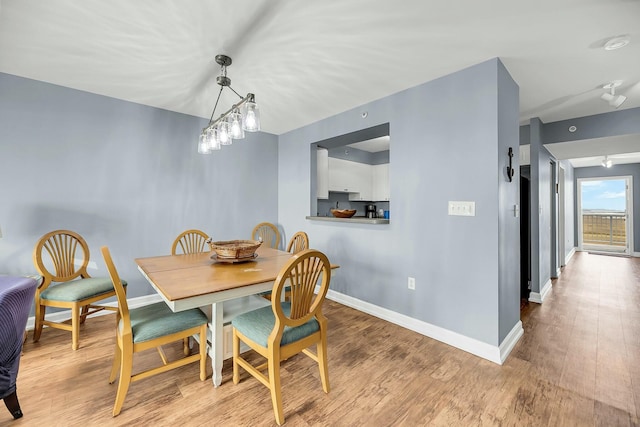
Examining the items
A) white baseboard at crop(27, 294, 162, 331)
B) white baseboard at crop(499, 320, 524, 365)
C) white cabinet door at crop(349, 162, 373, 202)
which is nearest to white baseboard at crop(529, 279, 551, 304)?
white baseboard at crop(499, 320, 524, 365)

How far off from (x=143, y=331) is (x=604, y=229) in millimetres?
10942

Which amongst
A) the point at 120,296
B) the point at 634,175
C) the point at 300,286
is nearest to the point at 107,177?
the point at 120,296

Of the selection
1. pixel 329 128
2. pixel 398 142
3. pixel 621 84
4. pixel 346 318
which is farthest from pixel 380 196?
pixel 621 84

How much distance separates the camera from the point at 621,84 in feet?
8.47

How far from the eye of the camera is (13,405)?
1.53 metres

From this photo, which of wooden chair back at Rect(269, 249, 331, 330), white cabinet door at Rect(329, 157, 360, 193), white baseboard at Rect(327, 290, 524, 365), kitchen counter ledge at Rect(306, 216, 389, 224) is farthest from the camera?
white cabinet door at Rect(329, 157, 360, 193)

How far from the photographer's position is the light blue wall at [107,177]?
8.43ft

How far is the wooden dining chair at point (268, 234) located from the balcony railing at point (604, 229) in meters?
9.14

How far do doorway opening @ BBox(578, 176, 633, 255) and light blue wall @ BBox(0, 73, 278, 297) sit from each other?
9.37 metres

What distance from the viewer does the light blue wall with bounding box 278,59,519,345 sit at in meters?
2.21

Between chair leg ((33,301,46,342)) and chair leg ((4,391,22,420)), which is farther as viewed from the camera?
chair leg ((33,301,46,342))

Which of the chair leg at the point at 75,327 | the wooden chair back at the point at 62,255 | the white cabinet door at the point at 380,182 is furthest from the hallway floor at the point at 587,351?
the wooden chair back at the point at 62,255

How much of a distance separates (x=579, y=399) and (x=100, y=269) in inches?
170

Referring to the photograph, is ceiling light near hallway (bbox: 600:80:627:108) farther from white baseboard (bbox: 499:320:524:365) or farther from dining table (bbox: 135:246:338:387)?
dining table (bbox: 135:246:338:387)
